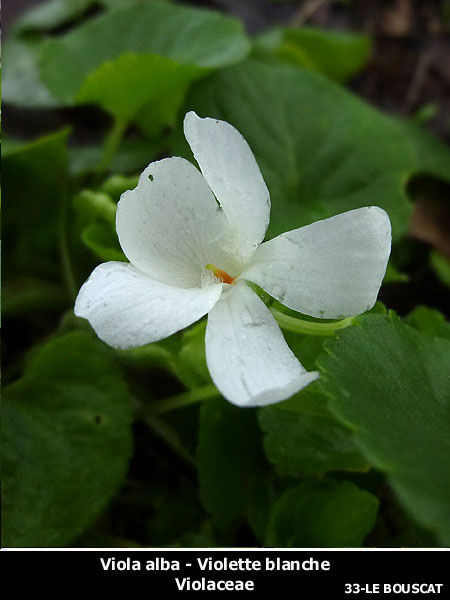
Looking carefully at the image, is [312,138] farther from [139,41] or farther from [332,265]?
[332,265]

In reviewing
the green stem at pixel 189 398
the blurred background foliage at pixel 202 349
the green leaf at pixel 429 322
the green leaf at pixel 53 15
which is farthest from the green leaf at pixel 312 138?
the green leaf at pixel 53 15

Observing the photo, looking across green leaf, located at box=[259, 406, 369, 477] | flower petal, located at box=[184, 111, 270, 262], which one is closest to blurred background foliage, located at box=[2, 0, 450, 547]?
green leaf, located at box=[259, 406, 369, 477]

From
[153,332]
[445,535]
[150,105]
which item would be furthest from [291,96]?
[445,535]

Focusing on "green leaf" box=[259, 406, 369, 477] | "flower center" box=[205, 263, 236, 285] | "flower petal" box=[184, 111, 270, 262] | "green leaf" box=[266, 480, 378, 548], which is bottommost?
"green leaf" box=[266, 480, 378, 548]

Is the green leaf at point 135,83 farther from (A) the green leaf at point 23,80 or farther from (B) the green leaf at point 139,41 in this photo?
(A) the green leaf at point 23,80

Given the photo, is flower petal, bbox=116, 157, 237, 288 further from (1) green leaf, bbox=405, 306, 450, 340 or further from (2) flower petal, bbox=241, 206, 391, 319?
(1) green leaf, bbox=405, 306, 450, 340

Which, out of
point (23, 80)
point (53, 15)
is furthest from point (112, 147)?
point (53, 15)
